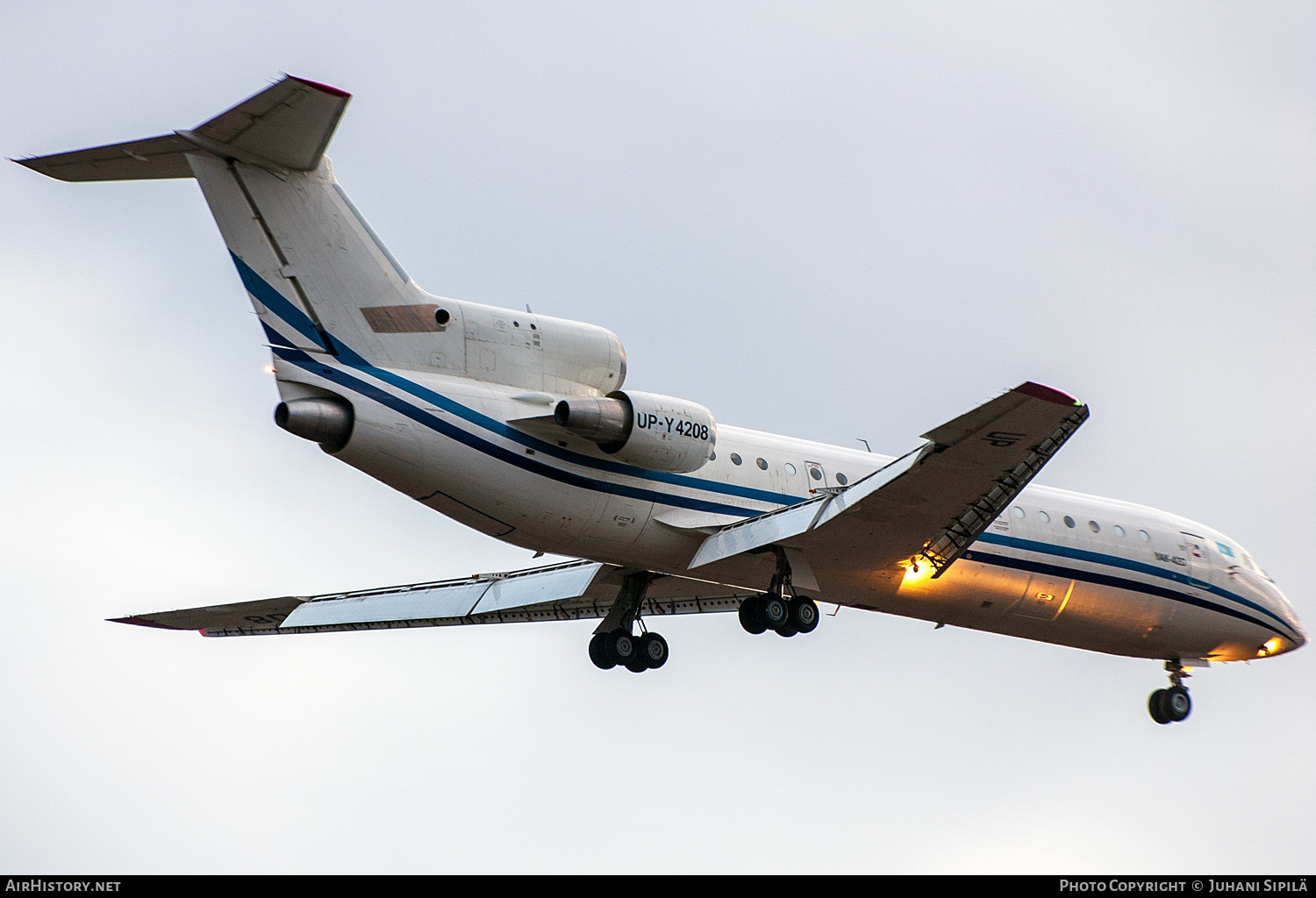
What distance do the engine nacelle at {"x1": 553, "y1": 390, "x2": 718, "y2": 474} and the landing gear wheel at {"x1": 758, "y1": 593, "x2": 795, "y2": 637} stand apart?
6.96 ft

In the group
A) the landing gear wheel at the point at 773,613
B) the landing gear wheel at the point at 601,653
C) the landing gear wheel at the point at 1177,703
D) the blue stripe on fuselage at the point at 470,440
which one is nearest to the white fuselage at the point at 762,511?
the blue stripe on fuselage at the point at 470,440

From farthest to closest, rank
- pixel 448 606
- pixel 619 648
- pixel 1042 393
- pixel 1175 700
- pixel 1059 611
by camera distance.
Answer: pixel 1175 700 < pixel 448 606 < pixel 1059 611 < pixel 619 648 < pixel 1042 393

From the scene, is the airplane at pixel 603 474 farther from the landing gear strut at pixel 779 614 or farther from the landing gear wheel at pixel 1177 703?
the landing gear wheel at pixel 1177 703

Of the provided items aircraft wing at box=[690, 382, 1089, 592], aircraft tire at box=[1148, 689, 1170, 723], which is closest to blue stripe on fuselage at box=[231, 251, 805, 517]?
aircraft wing at box=[690, 382, 1089, 592]

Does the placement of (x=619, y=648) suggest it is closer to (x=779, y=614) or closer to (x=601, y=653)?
(x=601, y=653)

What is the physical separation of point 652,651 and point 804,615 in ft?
10.2

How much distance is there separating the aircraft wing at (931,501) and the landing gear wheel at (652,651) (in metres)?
2.33

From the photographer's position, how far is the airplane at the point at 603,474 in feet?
59.2

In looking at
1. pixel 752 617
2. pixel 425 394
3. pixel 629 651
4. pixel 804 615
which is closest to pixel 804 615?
pixel 804 615

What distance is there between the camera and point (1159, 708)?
26.2 meters

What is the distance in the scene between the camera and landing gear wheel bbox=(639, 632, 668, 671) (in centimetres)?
2283

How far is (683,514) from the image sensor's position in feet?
67.9
